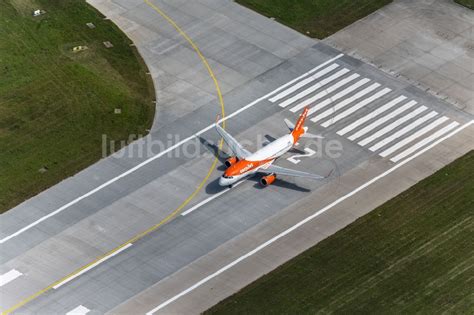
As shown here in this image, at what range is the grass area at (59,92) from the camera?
136 metres

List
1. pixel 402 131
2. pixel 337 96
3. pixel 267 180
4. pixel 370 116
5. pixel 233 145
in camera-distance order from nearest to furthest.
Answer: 1. pixel 267 180
2. pixel 233 145
3. pixel 402 131
4. pixel 370 116
5. pixel 337 96

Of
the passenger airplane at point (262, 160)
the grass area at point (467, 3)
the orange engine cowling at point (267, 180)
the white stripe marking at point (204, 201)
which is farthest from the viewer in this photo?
the grass area at point (467, 3)

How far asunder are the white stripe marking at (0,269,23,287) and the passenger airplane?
2724cm

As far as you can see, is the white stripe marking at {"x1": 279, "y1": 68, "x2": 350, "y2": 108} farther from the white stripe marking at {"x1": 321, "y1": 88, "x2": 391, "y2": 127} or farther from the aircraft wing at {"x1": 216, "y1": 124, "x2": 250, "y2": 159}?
the aircraft wing at {"x1": 216, "y1": 124, "x2": 250, "y2": 159}

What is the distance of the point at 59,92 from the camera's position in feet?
486

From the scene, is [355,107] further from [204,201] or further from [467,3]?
[467,3]

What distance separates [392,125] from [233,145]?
2297 cm

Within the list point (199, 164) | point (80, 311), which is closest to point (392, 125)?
point (199, 164)

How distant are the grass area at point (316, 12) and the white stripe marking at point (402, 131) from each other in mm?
24291

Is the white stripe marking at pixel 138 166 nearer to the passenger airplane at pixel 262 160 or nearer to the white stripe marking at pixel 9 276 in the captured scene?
the white stripe marking at pixel 9 276

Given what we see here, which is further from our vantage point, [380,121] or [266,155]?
[380,121]

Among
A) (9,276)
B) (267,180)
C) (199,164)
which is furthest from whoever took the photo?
(199,164)

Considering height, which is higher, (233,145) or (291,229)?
(233,145)

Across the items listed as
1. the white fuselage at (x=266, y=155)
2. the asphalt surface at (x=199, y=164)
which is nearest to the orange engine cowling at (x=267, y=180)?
the asphalt surface at (x=199, y=164)
